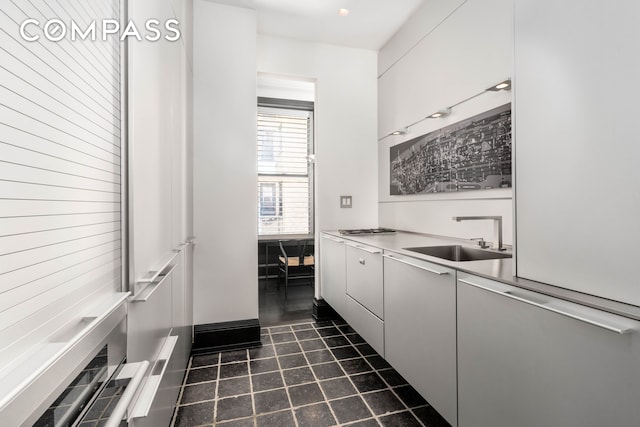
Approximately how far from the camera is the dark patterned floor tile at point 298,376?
1978mm

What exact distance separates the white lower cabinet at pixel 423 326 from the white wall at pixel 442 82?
712 mm

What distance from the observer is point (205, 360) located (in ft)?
7.58

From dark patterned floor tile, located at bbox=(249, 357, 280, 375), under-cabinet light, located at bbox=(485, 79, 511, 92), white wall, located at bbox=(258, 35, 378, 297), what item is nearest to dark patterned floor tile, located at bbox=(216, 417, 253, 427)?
dark patterned floor tile, located at bbox=(249, 357, 280, 375)

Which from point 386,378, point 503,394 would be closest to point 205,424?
point 386,378

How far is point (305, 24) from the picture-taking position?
289cm

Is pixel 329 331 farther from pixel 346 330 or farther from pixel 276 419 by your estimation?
pixel 276 419

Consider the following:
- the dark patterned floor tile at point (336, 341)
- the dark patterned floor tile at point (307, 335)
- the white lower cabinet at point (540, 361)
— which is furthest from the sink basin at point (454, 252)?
the dark patterned floor tile at point (307, 335)

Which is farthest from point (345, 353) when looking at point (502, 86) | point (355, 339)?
point (502, 86)

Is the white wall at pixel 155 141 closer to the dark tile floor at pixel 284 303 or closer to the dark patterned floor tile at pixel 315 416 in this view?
the dark patterned floor tile at pixel 315 416

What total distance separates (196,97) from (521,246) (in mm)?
2552

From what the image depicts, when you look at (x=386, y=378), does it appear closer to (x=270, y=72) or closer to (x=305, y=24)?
(x=270, y=72)

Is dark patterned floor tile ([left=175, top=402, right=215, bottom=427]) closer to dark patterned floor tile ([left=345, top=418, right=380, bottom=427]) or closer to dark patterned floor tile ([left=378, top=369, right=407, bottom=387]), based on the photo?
dark patterned floor tile ([left=345, top=418, right=380, bottom=427])

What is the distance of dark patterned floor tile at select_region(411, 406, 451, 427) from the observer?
5.15 ft

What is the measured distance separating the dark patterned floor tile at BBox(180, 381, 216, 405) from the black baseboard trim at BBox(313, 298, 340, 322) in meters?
1.33
